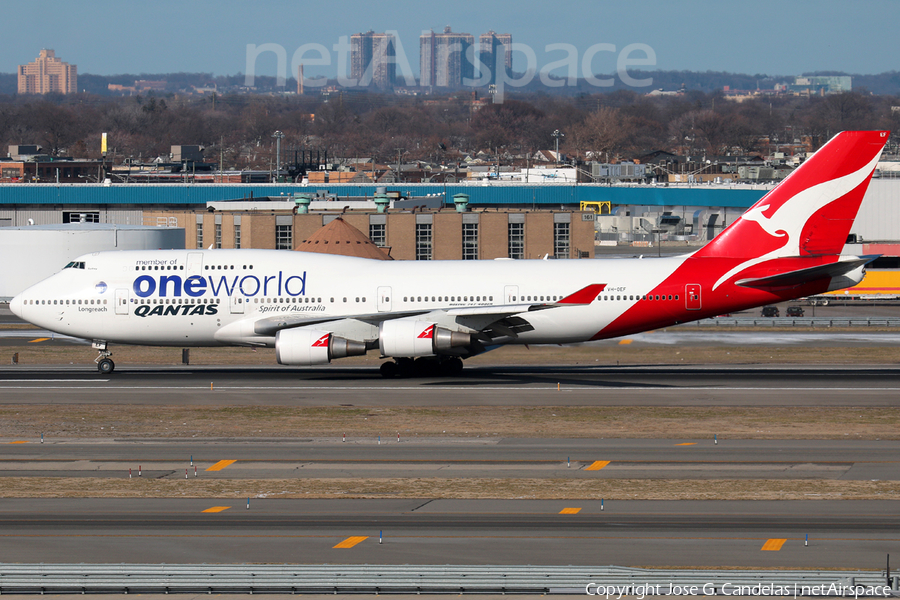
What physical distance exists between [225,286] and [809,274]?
23780 millimetres

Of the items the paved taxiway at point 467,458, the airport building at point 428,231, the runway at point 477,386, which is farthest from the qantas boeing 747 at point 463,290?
the airport building at point 428,231

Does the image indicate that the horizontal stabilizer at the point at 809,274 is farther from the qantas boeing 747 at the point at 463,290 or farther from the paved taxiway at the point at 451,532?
the paved taxiway at the point at 451,532

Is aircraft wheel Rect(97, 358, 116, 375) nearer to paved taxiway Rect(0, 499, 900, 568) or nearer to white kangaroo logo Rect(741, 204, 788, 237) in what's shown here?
paved taxiway Rect(0, 499, 900, 568)

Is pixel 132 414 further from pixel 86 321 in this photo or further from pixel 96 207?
pixel 96 207

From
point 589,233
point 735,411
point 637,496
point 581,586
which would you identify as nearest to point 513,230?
point 589,233

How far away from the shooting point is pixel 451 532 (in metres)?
21.9

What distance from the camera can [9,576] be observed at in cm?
1856

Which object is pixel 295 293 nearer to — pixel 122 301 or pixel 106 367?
pixel 122 301

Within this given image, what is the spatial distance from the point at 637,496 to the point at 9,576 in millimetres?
13731

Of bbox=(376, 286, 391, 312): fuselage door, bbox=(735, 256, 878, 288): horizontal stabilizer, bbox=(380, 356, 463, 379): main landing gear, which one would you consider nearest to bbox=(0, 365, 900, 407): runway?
bbox=(380, 356, 463, 379): main landing gear

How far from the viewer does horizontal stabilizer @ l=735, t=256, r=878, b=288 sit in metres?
41.1

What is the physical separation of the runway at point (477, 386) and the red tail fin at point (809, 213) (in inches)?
214

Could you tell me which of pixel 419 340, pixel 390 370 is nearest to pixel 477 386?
pixel 419 340

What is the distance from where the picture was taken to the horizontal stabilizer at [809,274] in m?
41.1
